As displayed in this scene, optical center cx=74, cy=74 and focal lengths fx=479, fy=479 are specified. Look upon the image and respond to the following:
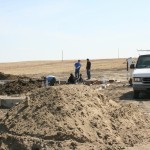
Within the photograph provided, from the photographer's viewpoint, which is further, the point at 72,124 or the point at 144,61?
the point at 144,61

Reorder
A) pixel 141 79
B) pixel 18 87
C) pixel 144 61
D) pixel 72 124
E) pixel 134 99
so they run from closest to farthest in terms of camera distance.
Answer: pixel 72 124 < pixel 141 79 < pixel 134 99 < pixel 144 61 < pixel 18 87

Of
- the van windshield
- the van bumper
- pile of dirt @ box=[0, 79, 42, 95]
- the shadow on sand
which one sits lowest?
the shadow on sand

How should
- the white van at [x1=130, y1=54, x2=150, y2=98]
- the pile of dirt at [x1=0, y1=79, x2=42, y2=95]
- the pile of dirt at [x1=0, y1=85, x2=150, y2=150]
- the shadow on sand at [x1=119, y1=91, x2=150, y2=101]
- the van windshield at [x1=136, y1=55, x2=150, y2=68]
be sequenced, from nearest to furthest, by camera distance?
the pile of dirt at [x1=0, y1=85, x2=150, y2=150], the white van at [x1=130, y1=54, x2=150, y2=98], the shadow on sand at [x1=119, y1=91, x2=150, y2=101], the van windshield at [x1=136, y1=55, x2=150, y2=68], the pile of dirt at [x1=0, y1=79, x2=42, y2=95]

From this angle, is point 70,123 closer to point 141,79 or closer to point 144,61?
point 141,79

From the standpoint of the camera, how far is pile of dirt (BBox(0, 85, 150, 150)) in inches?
369

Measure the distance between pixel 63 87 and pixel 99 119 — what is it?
51.3 inches

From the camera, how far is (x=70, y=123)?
9617 mm

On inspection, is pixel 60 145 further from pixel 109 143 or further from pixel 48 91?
pixel 48 91

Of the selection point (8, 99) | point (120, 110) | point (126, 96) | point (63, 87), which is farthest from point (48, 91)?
point (126, 96)

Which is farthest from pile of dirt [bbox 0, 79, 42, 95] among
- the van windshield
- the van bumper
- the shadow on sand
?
the van bumper

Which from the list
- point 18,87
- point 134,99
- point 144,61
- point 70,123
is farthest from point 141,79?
point 70,123

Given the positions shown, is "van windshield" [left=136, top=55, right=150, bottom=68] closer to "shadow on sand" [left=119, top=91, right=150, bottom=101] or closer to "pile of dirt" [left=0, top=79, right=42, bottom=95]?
"shadow on sand" [left=119, top=91, right=150, bottom=101]

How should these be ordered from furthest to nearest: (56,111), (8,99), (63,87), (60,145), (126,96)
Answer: (126,96) → (8,99) → (63,87) → (56,111) → (60,145)

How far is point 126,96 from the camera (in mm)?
20688
